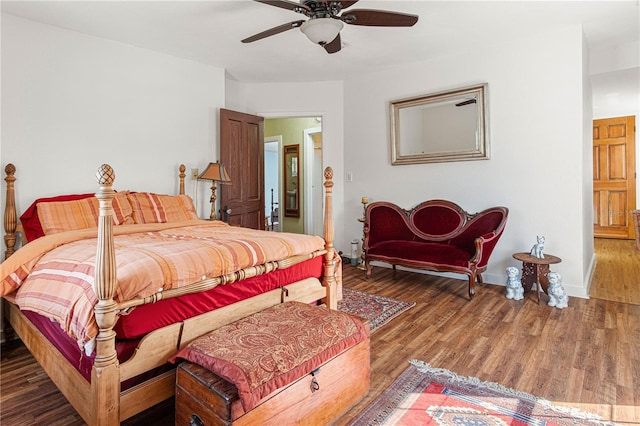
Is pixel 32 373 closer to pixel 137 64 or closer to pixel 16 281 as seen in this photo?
pixel 16 281

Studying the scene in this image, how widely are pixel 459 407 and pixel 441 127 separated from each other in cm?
318

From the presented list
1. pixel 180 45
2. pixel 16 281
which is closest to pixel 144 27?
pixel 180 45

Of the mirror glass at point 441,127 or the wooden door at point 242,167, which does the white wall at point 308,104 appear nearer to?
the wooden door at point 242,167

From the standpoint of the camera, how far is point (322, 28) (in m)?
2.35

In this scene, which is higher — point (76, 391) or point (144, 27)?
point (144, 27)

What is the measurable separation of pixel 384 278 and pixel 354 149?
1.85m

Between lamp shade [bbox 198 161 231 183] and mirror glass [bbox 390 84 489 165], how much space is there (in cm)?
212

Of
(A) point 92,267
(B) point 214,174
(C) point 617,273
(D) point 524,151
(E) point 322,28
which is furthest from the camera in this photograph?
(C) point 617,273

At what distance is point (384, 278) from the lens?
412 cm

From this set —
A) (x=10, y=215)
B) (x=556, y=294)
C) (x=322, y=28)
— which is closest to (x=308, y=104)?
(x=322, y=28)

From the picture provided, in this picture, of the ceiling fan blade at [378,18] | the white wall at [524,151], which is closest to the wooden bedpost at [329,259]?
the ceiling fan blade at [378,18]

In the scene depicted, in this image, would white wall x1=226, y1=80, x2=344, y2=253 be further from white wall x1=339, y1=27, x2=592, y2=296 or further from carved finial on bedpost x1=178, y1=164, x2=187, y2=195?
A: carved finial on bedpost x1=178, y1=164, x2=187, y2=195

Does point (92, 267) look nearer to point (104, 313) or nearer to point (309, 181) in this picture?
point (104, 313)

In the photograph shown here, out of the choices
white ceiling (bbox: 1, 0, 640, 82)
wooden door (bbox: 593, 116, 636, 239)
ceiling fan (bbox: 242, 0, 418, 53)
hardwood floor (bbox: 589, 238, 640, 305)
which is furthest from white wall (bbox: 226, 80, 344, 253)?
wooden door (bbox: 593, 116, 636, 239)
